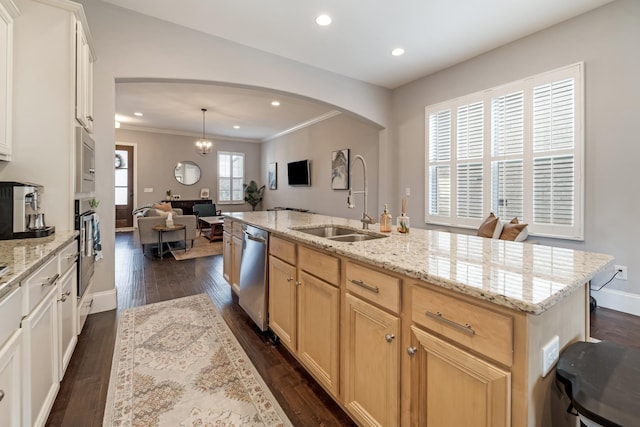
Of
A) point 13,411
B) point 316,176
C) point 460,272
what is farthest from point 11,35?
point 316,176

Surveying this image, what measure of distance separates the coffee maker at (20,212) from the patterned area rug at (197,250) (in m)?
3.16

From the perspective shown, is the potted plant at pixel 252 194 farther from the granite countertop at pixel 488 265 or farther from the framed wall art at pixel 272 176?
the granite countertop at pixel 488 265

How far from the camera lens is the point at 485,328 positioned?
89 cm

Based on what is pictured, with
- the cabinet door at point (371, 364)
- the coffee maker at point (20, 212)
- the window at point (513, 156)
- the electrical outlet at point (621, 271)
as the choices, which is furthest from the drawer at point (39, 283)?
the electrical outlet at point (621, 271)

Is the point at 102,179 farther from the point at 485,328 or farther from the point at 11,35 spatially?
the point at 485,328

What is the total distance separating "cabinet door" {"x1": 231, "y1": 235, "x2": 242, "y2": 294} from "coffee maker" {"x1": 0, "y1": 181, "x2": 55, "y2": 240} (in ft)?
4.70

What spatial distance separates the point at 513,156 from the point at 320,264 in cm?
313

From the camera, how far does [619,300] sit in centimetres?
287

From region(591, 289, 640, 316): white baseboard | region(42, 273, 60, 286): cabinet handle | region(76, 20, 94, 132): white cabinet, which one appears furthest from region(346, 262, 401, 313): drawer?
region(591, 289, 640, 316): white baseboard

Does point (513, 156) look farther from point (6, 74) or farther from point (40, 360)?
point (6, 74)

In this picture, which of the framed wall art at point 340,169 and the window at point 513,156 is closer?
the window at point 513,156

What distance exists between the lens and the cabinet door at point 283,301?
1.95 metres

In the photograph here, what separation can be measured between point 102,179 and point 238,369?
2.26 metres

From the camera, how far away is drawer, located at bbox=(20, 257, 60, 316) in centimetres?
122
